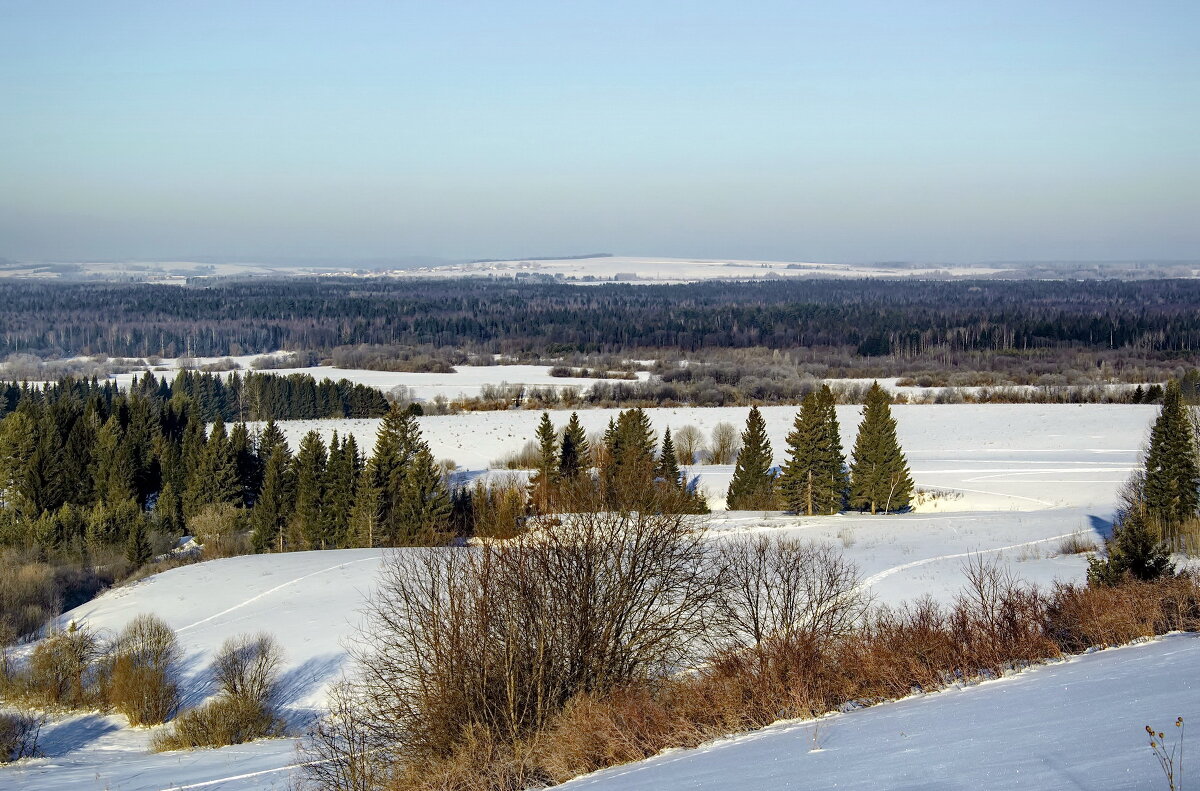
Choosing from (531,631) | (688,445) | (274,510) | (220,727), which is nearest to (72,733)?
(220,727)

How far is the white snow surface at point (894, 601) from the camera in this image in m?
8.02

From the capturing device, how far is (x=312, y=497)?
48.5 meters

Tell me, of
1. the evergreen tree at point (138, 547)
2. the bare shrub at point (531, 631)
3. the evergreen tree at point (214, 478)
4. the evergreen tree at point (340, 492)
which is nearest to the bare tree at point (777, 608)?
the bare shrub at point (531, 631)

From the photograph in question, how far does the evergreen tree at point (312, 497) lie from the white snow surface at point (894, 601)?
9635 mm

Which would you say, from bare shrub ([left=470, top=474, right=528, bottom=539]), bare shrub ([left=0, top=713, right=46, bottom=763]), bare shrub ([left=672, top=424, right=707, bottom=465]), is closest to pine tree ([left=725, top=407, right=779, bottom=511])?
bare shrub ([left=470, top=474, right=528, bottom=539])

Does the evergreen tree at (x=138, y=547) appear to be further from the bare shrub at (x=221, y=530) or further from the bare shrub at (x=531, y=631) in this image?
the bare shrub at (x=531, y=631)

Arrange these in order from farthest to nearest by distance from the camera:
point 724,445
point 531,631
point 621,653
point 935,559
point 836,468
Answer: point 724,445, point 836,468, point 935,559, point 621,653, point 531,631

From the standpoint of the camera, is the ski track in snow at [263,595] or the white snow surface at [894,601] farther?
the ski track in snow at [263,595]

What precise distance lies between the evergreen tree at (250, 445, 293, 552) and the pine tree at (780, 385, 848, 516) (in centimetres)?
2564

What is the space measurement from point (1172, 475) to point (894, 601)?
564 inches

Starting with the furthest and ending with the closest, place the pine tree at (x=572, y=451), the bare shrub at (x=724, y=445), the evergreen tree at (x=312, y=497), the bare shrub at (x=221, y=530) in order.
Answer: the bare shrub at (x=724, y=445), the pine tree at (x=572, y=451), the bare shrub at (x=221, y=530), the evergreen tree at (x=312, y=497)

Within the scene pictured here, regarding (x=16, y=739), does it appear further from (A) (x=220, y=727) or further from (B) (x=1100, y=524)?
(B) (x=1100, y=524)

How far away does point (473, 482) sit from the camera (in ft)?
188

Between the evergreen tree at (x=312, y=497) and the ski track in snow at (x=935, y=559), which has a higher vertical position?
the ski track in snow at (x=935, y=559)
